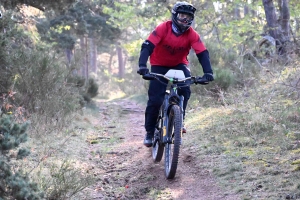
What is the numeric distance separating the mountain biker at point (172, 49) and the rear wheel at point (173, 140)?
50cm

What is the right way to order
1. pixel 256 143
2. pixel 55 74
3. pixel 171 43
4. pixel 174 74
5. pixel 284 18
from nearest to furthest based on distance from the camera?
pixel 174 74 < pixel 171 43 < pixel 256 143 < pixel 55 74 < pixel 284 18

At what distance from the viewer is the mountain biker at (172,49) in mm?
5273

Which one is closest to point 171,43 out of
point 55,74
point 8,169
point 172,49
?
point 172,49

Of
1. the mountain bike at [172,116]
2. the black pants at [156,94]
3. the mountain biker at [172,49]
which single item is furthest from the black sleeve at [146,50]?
the black pants at [156,94]

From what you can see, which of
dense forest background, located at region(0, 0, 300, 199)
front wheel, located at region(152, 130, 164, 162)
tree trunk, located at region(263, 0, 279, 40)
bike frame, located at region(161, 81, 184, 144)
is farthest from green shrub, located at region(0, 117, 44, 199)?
tree trunk, located at region(263, 0, 279, 40)

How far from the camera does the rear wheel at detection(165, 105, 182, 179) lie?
4797 millimetres

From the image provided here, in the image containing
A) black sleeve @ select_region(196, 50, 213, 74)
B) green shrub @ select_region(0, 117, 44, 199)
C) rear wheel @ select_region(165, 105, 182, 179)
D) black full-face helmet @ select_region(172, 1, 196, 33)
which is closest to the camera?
green shrub @ select_region(0, 117, 44, 199)

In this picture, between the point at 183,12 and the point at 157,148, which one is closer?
the point at 183,12

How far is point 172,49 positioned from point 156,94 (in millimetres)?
671

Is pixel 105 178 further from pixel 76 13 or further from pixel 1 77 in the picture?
pixel 76 13

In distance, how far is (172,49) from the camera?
18.1 ft

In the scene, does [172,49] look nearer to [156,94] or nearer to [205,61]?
[205,61]

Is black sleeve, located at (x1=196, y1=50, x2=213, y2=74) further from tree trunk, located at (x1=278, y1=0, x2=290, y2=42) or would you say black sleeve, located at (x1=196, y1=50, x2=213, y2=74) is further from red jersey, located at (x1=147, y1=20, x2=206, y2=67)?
tree trunk, located at (x1=278, y1=0, x2=290, y2=42)

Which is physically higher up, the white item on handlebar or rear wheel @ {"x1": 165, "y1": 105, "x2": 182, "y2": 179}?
the white item on handlebar
